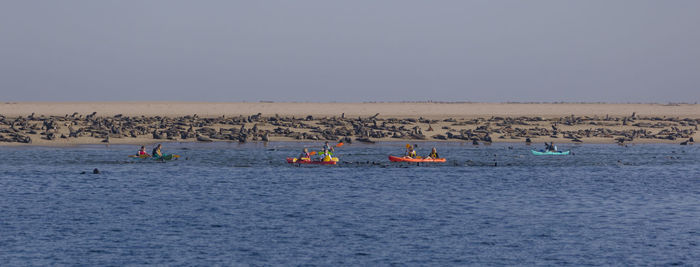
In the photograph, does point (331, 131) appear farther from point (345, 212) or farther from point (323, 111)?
point (323, 111)

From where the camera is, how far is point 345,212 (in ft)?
107

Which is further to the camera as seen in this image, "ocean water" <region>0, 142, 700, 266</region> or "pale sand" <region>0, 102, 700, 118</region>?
"pale sand" <region>0, 102, 700, 118</region>

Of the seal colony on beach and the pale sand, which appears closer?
the seal colony on beach

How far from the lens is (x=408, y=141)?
7550 cm

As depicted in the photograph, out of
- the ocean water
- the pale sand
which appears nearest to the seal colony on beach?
the ocean water

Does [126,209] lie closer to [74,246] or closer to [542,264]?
[74,246]

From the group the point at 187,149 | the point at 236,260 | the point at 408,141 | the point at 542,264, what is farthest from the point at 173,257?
the point at 408,141

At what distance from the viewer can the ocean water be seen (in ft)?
80.1

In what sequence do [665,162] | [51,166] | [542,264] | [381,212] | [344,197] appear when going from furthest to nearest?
[665,162] → [51,166] → [344,197] → [381,212] → [542,264]

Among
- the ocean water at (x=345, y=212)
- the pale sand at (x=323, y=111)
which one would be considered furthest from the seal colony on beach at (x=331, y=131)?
the pale sand at (x=323, y=111)

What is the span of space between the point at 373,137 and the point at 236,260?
5354 cm

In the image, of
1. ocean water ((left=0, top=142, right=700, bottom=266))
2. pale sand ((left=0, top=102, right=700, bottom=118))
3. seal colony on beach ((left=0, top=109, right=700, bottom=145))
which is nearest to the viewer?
ocean water ((left=0, top=142, right=700, bottom=266))

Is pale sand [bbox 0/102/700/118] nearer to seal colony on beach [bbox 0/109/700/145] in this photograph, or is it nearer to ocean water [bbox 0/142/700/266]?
seal colony on beach [bbox 0/109/700/145]

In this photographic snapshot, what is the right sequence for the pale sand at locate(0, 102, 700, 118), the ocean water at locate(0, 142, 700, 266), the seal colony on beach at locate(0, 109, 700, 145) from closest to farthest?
the ocean water at locate(0, 142, 700, 266) → the seal colony on beach at locate(0, 109, 700, 145) → the pale sand at locate(0, 102, 700, 118)
